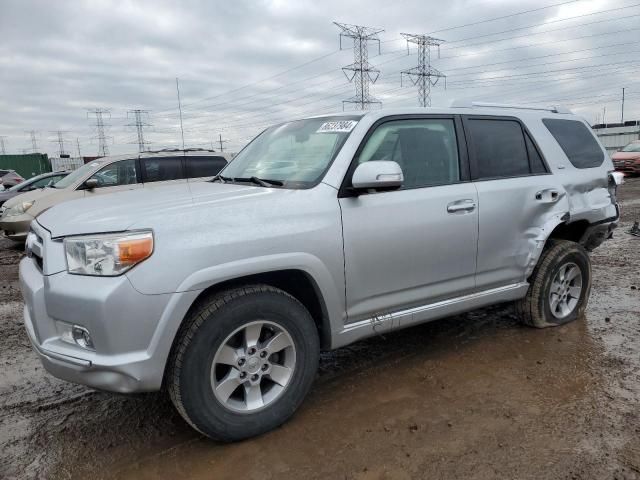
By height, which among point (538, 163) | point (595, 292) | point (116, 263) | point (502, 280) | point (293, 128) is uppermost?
point (293, 128)

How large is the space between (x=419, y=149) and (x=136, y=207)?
1.99 meters

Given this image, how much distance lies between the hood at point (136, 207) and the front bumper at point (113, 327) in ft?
0.91

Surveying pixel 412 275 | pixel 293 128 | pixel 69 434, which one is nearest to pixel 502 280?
pixel 412 275

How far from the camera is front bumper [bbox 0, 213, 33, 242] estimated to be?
29.2 ft

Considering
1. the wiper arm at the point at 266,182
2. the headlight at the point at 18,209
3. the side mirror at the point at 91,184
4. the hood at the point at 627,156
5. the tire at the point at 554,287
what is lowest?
the tire at the point at 554,287

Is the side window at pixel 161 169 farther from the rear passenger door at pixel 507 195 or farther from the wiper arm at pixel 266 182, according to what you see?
the rear passenger door at pixel 507 195

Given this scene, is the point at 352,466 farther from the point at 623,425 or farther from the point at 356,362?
the point at 623,425

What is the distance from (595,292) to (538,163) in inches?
88.1

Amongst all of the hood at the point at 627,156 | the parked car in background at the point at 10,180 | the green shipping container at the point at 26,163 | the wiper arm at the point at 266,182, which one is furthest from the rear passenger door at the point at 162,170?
the green shipping container at the point at 26,163

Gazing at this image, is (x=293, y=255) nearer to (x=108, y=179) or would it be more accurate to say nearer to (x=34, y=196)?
(x=108, y=179)

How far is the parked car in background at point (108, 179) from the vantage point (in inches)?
353

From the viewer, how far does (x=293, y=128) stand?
398 cm

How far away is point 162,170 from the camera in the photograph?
375 inches

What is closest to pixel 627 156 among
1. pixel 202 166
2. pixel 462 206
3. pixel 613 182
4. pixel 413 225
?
pixel 202 166
